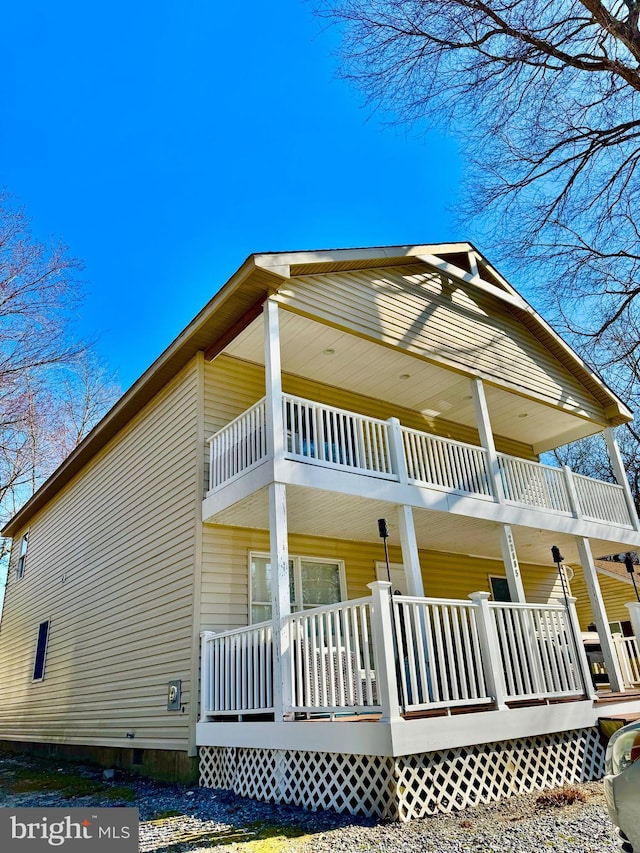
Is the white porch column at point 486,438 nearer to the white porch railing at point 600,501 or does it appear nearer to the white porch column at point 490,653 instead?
the white porch railing at point 600,501

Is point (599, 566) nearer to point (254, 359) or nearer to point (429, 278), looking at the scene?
point (429, 278)

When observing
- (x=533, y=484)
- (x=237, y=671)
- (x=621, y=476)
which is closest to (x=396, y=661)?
(x=237, y=671)

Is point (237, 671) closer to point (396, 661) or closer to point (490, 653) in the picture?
point (396, 661)

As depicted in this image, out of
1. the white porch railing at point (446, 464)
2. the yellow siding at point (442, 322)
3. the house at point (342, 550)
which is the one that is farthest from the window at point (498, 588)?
the yellow siding at point (442, 322)

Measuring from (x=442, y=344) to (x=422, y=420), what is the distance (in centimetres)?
246

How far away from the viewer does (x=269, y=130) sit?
13.3 metres

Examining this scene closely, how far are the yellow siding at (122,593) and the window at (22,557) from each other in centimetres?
189

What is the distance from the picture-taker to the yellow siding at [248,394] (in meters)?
9.37

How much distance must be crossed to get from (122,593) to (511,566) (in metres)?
6.89

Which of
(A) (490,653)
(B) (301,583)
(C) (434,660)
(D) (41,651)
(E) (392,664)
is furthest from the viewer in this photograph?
(D) (41,651)

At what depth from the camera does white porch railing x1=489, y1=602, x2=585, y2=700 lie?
6617mm

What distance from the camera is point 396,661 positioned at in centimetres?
640

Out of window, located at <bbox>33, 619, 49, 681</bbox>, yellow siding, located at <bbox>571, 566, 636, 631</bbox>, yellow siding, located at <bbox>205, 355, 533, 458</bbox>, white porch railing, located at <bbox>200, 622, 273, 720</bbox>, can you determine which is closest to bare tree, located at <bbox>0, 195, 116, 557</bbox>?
yellow siding, located at <bbox>205, 355, 533, 458</bbox>

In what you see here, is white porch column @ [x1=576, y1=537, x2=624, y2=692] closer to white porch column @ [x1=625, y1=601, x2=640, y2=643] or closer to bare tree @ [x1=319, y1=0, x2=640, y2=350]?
white porch column @ [x1=625, y1=601, x2=640, y2=643]
